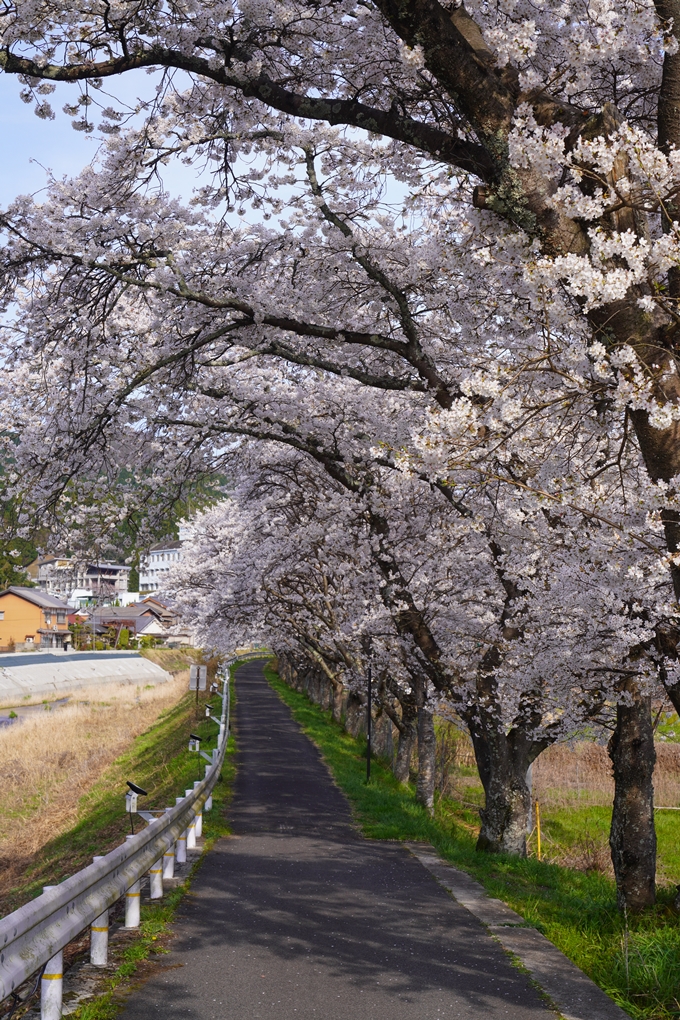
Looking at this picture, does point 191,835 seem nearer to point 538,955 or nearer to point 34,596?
point 538,955

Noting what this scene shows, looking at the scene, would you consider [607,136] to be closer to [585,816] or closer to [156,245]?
[156,245]

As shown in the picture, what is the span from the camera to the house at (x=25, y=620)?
3760 inches

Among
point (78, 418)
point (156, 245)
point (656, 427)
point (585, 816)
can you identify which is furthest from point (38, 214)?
point (585, 816)

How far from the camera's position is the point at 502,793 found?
43.7 feet

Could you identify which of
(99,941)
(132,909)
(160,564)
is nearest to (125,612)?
(160,564)

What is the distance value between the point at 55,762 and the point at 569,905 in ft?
84.3

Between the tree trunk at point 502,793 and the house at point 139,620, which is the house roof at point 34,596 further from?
the tree trunk at point 502,793

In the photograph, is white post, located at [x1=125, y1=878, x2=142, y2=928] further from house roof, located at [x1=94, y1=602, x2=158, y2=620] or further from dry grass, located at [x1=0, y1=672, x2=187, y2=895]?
house roof, located at [x1=94, y1=602, x2=158, y2=620]

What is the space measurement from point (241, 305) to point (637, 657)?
5568 mm

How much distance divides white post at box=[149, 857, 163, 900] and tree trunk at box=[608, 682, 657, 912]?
4780 mm

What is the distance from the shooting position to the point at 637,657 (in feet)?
31.1

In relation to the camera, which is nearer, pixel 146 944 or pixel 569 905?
pixel 146 944

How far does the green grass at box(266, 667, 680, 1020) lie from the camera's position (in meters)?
6.46

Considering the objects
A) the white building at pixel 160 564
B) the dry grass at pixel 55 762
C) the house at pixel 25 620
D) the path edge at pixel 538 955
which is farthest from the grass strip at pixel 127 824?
the house at pixel 25 620
